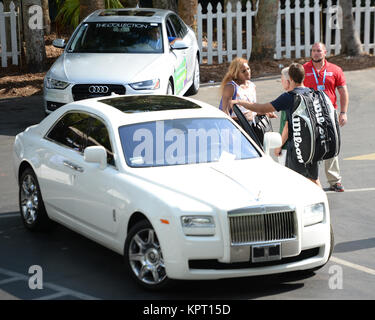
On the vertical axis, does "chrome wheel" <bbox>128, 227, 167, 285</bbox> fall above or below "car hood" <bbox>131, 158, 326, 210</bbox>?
below

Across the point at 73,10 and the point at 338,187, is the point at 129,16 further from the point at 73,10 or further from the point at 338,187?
the point at 73,10

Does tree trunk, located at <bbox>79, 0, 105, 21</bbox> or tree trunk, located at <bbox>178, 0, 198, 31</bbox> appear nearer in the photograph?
tree trunk, located at <bbox>79, 0, 105, 21</bbox>

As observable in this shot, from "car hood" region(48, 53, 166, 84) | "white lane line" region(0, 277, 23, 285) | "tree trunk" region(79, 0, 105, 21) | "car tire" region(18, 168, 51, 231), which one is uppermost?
"tree trunk" region(79, 0, 105, 21)

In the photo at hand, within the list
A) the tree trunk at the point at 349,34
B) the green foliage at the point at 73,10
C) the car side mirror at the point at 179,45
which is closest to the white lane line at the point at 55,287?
the car side mirror at the point at 179,45

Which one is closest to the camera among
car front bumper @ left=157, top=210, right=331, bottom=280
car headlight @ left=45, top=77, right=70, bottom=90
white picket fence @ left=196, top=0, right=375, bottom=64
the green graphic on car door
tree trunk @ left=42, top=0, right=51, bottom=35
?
car front bumper @ left=157, top=210, right=331, bottom=280

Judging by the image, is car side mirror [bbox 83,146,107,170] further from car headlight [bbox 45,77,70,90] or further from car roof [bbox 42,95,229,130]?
car headlight [bbox 45,77,70,90]

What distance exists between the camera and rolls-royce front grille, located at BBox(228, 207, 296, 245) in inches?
293

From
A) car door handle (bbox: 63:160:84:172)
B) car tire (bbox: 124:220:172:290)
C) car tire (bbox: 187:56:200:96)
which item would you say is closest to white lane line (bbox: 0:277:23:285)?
car tire (bbox: 124:220:172:290)

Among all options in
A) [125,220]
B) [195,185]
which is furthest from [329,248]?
[125,220]

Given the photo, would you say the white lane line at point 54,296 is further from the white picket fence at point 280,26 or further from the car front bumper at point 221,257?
the white picket fence at point 280,26

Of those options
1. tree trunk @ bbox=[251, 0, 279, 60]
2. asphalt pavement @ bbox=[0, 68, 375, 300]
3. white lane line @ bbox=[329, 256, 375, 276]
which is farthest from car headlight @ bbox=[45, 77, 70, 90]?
tree trunk @ bbox=[251, 0, 279, 60]

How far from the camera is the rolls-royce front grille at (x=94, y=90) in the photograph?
14.3 meters

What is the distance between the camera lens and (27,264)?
856cm

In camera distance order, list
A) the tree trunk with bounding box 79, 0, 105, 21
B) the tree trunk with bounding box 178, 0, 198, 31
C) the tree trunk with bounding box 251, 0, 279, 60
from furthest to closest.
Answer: the tree trunk with bounding box 178, 0, 198, 31 → the tree trunk with bounding box 251, 0, 279, 60 → the tree trunk with bounding box 79, 0, 105, 21
